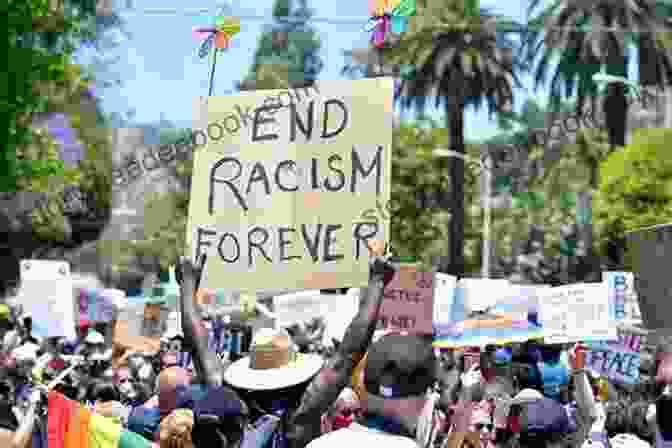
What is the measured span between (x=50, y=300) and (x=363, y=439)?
1040 centimetres

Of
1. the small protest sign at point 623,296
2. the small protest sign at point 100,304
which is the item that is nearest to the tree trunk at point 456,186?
the small protest sign at point 100,304

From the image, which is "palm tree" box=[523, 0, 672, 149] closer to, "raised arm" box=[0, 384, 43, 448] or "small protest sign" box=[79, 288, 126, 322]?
"small protest sign" box=[79, 288, 126, 322]

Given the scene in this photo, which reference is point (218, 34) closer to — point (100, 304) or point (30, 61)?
point (100, 304)

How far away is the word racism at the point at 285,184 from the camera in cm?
714

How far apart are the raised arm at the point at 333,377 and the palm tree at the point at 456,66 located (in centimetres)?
3622

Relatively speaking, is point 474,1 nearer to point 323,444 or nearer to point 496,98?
point 496,98

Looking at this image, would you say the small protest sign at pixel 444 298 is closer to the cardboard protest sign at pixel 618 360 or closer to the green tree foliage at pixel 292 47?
the cardboard protest sign at pixel 618 360

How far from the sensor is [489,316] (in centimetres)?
1298

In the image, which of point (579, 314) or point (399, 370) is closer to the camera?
point (399, 370)

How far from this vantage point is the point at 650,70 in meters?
38.9

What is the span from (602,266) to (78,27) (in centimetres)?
2490

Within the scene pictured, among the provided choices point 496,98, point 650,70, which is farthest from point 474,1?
point 650,70

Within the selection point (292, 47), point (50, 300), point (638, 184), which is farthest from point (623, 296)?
point (292, 47)

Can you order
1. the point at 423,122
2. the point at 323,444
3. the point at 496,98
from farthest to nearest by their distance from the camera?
the point at 423,122 < the point at 496,98 < the point at 323,444
